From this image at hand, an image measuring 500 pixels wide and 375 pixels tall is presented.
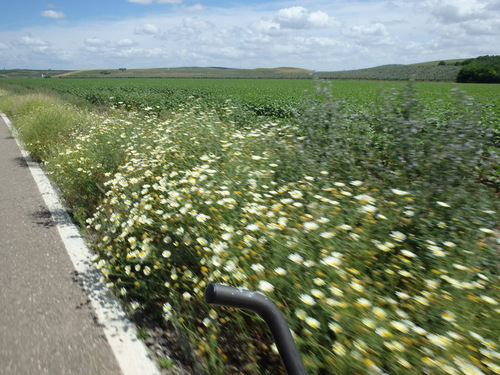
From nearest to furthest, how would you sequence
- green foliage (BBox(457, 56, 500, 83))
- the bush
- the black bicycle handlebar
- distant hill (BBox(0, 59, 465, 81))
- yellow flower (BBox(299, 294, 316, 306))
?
the black bicycle handlebar
the bush
yellow flower (BBox(299, 294, 316, 306))
green foliage (BBox(457, 56, 500, 83))
distant hill (BBox(0, 59, 465, 81))

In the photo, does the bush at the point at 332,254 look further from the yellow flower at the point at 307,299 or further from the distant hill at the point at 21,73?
the distant hill at the point at 21,73

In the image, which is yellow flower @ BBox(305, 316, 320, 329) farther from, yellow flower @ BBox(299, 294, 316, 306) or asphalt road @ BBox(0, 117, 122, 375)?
asphalt road @ BBox(0, 117, 122, 375)

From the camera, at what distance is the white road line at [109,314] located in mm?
2727

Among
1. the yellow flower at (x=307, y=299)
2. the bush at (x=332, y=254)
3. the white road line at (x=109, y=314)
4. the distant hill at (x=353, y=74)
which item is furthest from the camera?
the distant hill at (x=353, y=74)

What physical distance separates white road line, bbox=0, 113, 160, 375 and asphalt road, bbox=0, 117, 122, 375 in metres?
0.06

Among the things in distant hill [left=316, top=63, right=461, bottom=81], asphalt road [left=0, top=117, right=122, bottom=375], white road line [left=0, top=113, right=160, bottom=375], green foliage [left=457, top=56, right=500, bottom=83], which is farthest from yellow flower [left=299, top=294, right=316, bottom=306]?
green foliage [left=457, top=56, right=500, bottom=83]

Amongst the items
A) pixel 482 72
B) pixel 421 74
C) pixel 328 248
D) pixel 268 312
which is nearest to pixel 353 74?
pixel 421 74

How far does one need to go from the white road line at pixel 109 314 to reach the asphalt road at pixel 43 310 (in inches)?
2.3

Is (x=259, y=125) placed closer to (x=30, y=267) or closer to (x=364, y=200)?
(x=364, y=200)

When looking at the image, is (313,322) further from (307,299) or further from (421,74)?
(421,74)

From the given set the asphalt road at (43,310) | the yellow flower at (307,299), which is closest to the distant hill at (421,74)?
the asphalt road at (43,310)

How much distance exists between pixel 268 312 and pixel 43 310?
10.4ft

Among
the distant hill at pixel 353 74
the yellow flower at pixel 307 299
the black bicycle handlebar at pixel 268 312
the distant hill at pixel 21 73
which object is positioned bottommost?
the distant hill at pixel 21 73

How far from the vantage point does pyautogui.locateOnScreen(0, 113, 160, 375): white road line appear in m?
2.73
